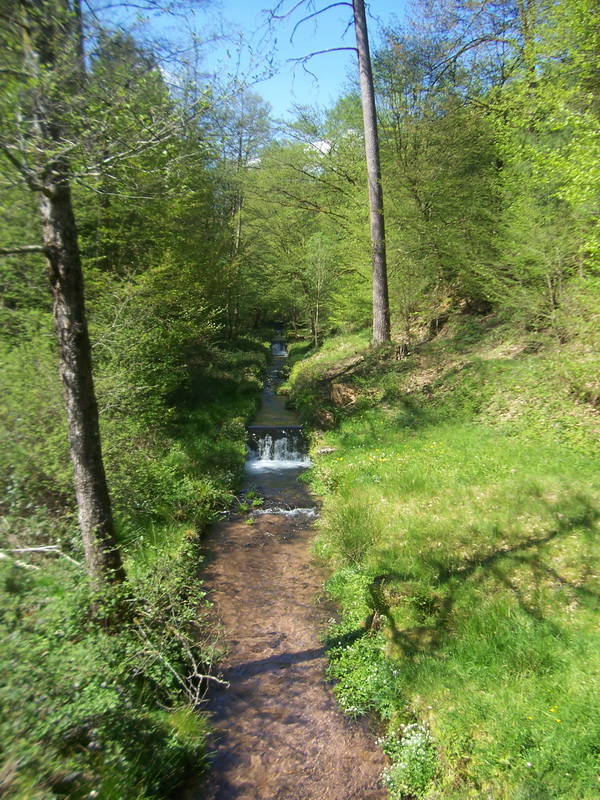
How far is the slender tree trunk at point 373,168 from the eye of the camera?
39.6 feet

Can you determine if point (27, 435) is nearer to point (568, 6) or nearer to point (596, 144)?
point (596, 144)

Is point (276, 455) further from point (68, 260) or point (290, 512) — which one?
point (68, 260)

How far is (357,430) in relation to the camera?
11.1 metres

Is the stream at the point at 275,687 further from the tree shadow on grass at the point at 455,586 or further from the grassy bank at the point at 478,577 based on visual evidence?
the tree shadow on grass at the point at 455,586

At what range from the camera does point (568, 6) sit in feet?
22.5

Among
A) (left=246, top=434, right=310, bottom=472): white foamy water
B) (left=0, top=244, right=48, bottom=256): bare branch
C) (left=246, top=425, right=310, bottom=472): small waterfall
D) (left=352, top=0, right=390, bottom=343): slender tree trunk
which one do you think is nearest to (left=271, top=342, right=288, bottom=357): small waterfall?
(left=246, top=425, right=310, bottom=472): small waterfall

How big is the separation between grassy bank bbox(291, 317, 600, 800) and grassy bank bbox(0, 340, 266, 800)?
5.66 feet

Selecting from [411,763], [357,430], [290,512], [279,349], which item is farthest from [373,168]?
[279,349]

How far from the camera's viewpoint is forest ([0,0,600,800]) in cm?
344

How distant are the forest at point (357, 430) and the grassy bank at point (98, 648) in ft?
0.08

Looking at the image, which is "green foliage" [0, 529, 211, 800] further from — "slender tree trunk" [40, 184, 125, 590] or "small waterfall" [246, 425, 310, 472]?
"small waterfall" [246, 425, 310, 472]

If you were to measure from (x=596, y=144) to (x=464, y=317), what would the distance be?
27.4 feet

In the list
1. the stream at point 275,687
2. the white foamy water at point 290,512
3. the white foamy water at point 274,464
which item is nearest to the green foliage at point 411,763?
the stream at point 275,687

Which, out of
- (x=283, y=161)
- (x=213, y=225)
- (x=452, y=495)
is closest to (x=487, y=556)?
(x=452, y=495)
